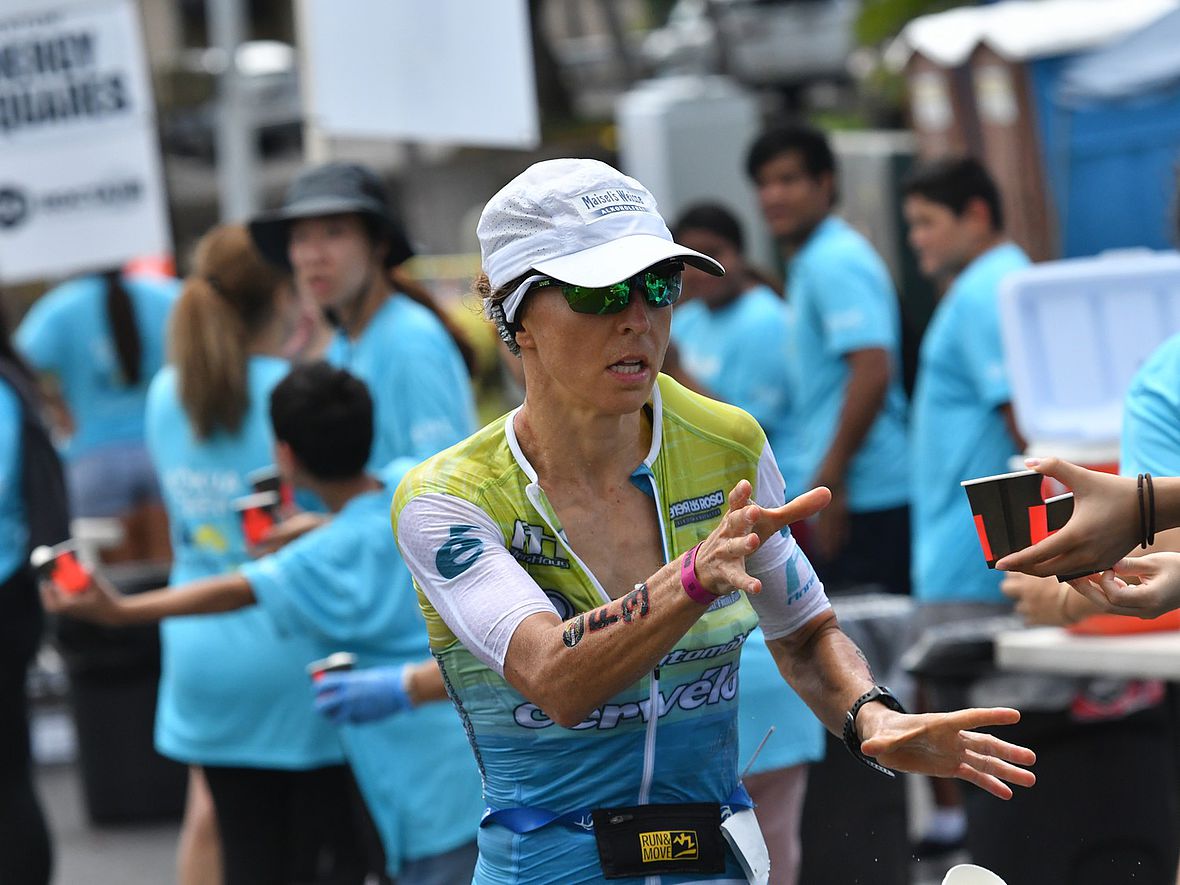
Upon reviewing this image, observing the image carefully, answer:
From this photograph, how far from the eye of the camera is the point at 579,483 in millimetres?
2828

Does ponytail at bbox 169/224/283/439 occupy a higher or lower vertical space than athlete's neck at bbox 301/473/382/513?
higher

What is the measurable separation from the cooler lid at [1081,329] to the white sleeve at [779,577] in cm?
274

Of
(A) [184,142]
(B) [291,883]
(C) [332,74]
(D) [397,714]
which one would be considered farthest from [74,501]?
(A) [184,142]

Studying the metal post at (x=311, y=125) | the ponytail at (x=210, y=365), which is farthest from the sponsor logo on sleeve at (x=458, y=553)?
the metal post at (x=311, y=125)

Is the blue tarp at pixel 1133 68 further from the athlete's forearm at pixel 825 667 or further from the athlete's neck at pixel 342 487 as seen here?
the athlete's forearm at pixel 825 667

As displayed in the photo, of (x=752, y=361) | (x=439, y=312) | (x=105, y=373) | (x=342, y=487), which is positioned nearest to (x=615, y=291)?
(x=342, y=487)

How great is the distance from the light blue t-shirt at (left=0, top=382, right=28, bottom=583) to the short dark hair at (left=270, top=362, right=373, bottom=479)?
1291 millimetres

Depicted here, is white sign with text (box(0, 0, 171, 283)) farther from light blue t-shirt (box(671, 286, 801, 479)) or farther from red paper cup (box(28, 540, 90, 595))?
red paper cup (box(28, 540, 90, 595))

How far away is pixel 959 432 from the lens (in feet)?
20.0

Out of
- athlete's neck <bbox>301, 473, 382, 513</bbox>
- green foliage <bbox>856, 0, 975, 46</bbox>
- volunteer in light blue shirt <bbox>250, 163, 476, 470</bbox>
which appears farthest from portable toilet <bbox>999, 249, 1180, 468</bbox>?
green foliage <bbox>856, 0, 975, 46</bbox>

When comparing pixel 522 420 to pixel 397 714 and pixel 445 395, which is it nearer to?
pixel 397 714

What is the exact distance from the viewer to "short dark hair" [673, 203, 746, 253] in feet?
26.3

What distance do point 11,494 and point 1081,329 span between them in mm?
3073

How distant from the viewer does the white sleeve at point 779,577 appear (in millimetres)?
2863
